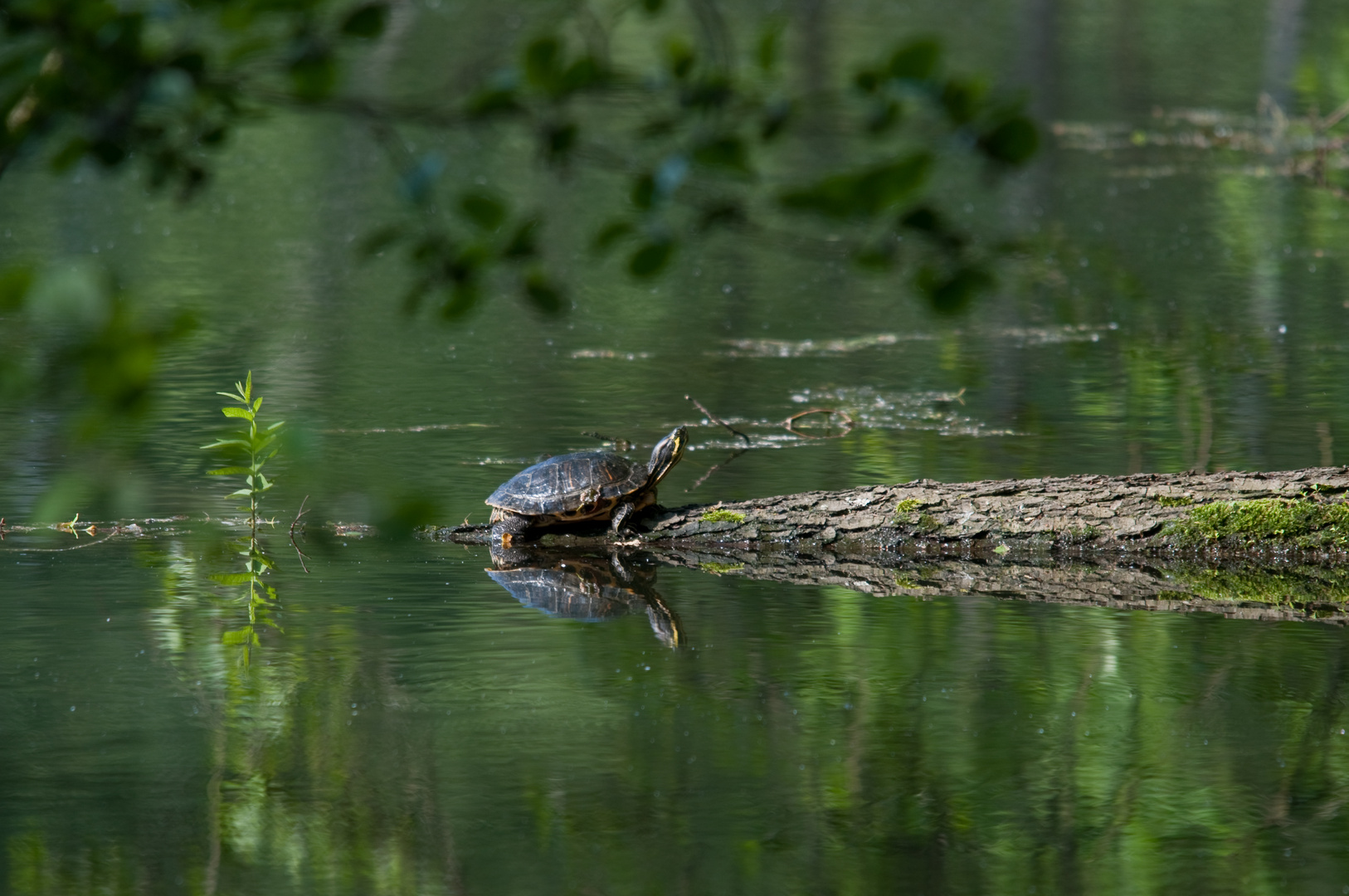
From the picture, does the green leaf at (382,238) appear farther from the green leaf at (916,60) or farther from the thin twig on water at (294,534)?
the thin twig on water at (294,534)

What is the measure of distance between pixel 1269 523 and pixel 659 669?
3042 mm

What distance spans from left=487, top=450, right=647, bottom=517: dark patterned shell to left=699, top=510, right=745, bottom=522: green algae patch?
1.09 ft

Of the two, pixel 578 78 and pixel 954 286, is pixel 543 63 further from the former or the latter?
pixel 954 286

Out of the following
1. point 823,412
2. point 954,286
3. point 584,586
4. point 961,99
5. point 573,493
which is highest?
point 961,99

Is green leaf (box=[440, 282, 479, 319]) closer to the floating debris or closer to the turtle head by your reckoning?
the turtle head

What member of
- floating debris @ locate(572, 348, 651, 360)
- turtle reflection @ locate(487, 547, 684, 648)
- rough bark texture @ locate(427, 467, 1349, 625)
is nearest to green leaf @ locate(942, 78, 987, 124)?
turtle reflection @ locate(487, 547, 684, 648)

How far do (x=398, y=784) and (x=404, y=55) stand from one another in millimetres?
25875

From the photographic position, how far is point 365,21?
2.36 meters

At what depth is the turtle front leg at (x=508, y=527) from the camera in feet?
26.0

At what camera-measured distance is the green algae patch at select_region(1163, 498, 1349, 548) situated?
7.57 metres

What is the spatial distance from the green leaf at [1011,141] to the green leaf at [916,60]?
0.11 m

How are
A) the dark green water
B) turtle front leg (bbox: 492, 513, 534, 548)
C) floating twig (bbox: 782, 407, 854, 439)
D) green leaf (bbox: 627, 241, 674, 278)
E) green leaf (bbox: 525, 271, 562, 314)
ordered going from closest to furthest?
green leaf (bbox: 627, 241, 674, 278)
green leaf (bbox: 525, 271, 562, 314)
the dark green water
turtle front leg (bbox: 492, 513, 534, 548)
floating twig (bbox: 782, 407, 854, 439)

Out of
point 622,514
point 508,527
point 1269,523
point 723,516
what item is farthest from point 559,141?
point 1269,523

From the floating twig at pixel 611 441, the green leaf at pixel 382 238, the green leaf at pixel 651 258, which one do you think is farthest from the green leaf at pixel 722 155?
the floating twig at pixel 611 441
